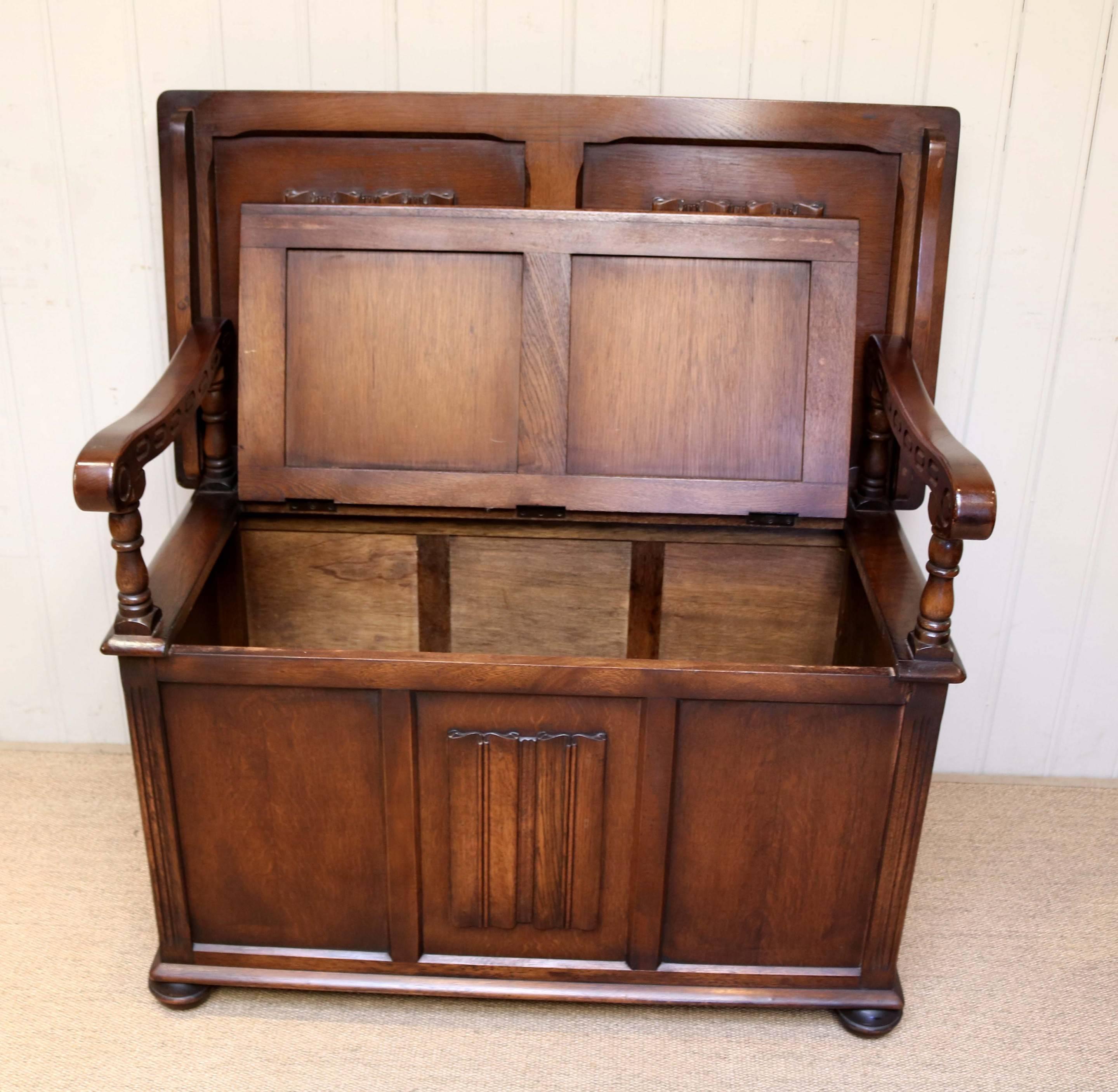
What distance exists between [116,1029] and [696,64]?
1.94 meters

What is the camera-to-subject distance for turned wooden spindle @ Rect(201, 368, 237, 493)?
199 cm

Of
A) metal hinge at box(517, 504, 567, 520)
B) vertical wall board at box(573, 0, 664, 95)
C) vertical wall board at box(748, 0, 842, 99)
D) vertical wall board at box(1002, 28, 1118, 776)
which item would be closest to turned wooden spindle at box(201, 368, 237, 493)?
metal hinge at box(517, 504, 567, 520)

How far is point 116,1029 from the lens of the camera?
1760mm

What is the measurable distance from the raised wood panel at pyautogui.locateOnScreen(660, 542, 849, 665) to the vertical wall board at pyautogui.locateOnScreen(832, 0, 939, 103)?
2.80ft

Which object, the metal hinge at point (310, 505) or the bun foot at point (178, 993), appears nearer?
the bun foot at point (178, 993)

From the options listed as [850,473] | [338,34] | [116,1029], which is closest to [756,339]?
[850,473]

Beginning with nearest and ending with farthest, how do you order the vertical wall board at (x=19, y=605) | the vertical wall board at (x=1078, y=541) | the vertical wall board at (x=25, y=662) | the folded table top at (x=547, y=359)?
the folded table top at (x=547, y=359) → the vertical wall board at (x=1078, y=541) → the vertical wall board at (x=19, y=605) → the vertical wall board at (x=25, y=662)

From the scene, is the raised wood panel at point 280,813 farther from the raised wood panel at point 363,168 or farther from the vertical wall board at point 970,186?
the vertical wall board at point 970,186

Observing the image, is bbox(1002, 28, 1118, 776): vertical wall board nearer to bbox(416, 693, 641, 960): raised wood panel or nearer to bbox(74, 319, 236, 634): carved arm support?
bbox(416, 693, 641, 960): raised wood panel

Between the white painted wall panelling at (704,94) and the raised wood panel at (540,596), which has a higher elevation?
the white painted wall panelling at (704,94)

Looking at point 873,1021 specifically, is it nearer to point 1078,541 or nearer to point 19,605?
point 1078,541

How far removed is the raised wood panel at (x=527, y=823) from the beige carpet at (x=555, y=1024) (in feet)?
0.49

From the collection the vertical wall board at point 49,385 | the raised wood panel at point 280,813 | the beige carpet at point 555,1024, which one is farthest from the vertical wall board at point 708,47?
the beige carpet at point 555,1024

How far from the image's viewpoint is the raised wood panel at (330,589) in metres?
2.07
